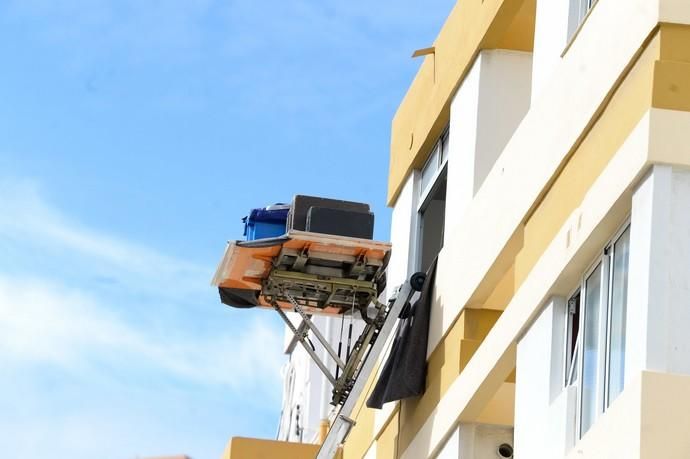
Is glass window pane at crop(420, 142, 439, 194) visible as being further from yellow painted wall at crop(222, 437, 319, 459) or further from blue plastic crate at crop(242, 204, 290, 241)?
yellow painted wall at crop(222, 437, 319, 459)

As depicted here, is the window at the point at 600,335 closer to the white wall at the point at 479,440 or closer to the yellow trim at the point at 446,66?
the white wall at the point at 479,440

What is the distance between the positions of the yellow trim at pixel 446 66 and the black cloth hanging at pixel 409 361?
2.00 m

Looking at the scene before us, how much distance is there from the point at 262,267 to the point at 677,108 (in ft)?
28.9

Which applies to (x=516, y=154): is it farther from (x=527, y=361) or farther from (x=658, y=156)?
(x=658, y=156)

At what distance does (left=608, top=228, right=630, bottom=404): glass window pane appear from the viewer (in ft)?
39.4

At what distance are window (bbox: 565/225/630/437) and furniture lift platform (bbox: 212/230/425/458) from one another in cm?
557

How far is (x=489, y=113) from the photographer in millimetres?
17625

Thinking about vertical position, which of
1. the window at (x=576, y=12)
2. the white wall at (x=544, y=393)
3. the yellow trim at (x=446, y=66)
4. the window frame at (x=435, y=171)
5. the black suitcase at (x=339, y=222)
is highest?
the yellow trim at (x=446, y=66)

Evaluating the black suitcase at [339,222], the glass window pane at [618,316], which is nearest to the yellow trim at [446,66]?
the black suitcase at [339,222]

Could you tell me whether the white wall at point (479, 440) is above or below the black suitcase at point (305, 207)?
below

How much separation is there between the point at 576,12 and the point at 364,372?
5.34 meters

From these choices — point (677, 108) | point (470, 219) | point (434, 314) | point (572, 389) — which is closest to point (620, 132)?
point (677, 108)

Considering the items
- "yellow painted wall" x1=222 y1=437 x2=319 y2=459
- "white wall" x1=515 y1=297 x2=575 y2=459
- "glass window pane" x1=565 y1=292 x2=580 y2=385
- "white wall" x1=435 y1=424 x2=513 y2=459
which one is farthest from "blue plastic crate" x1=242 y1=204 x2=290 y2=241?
"glass window pane" x1=565 y1=292 x2=580 y2=385

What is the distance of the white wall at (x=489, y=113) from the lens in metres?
17.5
